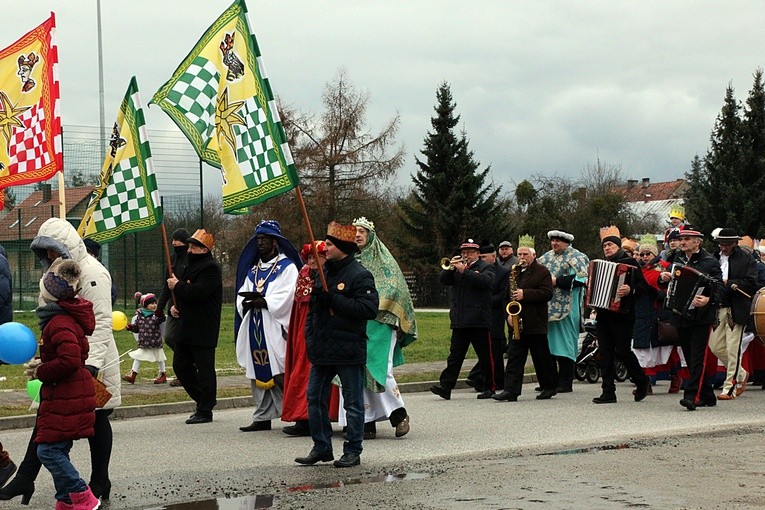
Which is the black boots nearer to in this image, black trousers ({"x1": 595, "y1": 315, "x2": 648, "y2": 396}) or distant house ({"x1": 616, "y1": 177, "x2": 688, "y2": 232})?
black trousers ({"x1": 595, "y1": 315, "x2": 648, "y2": 396})

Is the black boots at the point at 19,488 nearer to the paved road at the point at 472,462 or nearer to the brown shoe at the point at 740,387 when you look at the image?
the paved road at the point at 472,462

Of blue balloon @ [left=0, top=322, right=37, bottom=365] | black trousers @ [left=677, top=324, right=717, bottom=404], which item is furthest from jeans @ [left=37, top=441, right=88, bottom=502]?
black trousers @ [left=677, top=324, right=717, bottom=404]

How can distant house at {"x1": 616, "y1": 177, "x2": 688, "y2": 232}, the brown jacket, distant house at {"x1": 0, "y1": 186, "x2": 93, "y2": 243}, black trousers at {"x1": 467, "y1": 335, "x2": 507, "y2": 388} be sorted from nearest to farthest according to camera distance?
the brown jacket < black trousers at {"x1": 467, "y1": 335, "x2": 507, "y2": 388} < distant house at {"x1": 0, "y1": 186, "x2": 93, "y2": 243} < distant house at {"x1": 616, "y1": 177, "x2": 688, "y2": 232}

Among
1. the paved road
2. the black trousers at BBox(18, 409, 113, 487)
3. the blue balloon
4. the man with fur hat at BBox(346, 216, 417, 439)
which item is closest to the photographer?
the blue balloon

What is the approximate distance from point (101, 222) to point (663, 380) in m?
9.53

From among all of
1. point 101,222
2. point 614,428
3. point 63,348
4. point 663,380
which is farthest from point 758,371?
point 63,348

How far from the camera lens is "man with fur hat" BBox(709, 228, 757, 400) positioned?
48.2 ft

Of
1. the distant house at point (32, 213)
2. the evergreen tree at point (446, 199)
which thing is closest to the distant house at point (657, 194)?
the evergreen tree at point (446, 199)

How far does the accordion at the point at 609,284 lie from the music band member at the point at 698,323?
81cm

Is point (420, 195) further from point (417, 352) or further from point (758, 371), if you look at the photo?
point (758, 371)

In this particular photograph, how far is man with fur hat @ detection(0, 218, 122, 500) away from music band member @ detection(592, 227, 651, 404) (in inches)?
308

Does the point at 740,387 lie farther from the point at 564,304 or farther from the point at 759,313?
the point at 564,304

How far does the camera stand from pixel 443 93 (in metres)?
60.8

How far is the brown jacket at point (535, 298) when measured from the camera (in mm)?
15250
